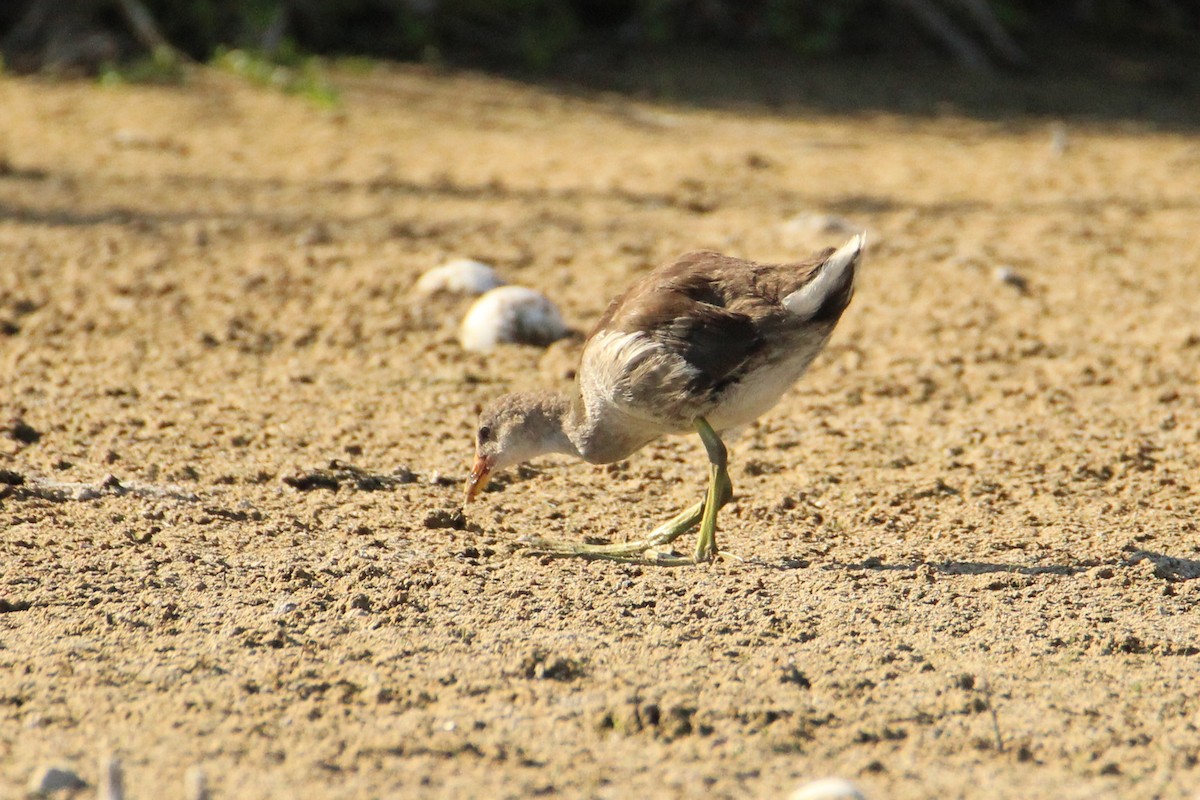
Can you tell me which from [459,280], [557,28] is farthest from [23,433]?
[557,28]

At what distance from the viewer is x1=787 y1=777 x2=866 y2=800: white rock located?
2.73m

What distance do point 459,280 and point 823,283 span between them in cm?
255

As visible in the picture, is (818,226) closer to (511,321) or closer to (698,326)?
(511,321)

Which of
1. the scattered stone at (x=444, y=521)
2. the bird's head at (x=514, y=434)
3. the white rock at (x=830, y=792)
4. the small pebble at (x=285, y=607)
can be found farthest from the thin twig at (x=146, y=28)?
the white rock at (x=830, y=792)

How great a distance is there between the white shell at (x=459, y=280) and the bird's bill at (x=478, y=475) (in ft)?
6.06

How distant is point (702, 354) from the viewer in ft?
14.0

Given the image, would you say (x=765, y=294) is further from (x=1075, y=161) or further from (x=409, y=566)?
(x=1075, y=161)


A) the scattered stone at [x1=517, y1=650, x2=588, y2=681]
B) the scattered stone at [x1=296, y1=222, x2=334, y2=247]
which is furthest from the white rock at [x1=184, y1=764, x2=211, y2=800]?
the scattered stone at [x1=296, y1=222, x2=334, y2=247]

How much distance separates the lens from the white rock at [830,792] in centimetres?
273

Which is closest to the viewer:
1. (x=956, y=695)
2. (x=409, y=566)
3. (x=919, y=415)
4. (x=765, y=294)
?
(x=956, y=695)

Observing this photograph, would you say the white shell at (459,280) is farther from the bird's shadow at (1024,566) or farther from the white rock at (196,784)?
the white rock at (196,784)

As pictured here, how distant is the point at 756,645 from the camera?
3.65 m

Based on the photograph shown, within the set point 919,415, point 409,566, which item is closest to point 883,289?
point 919,415

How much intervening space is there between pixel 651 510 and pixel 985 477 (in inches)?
43.9
